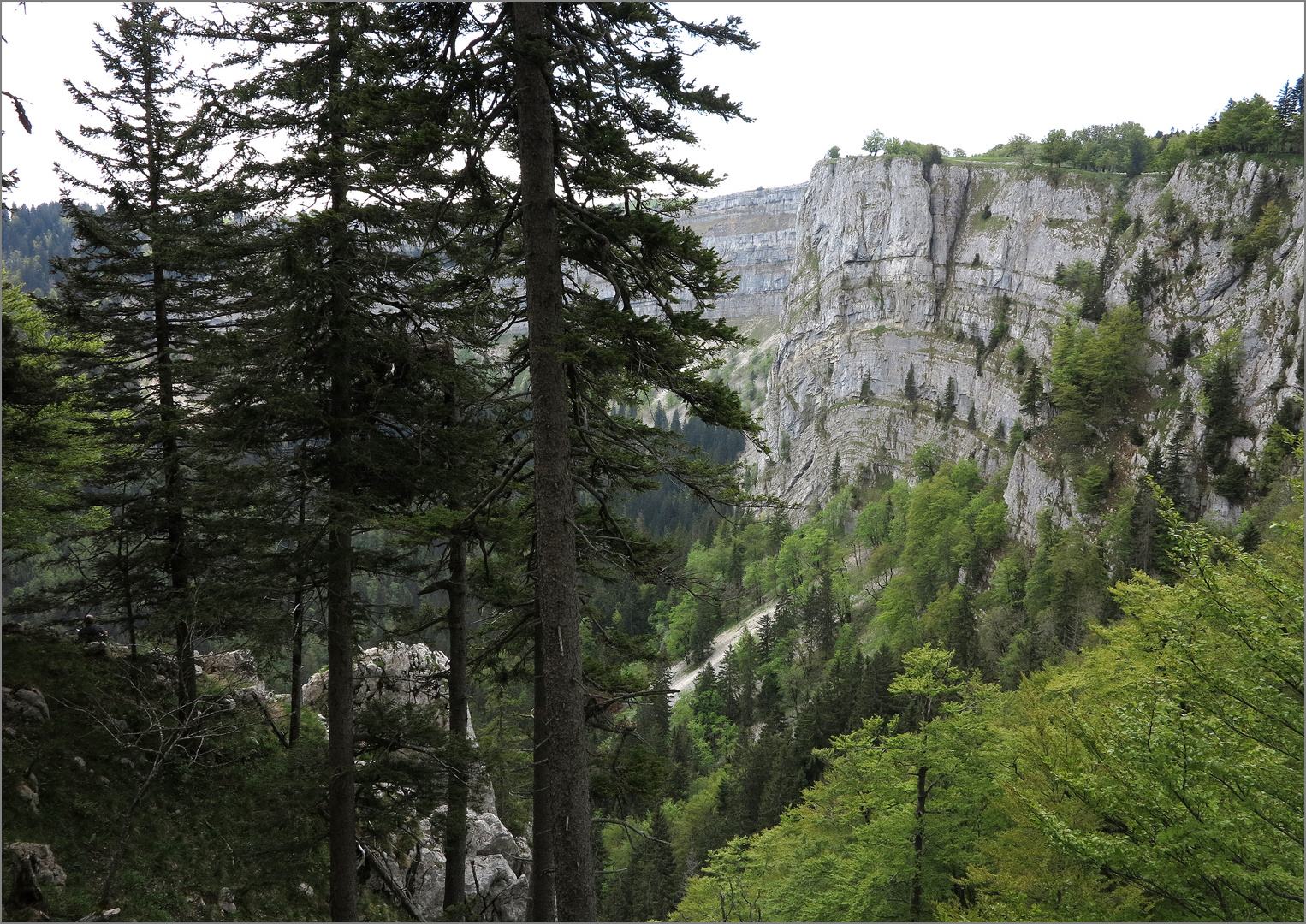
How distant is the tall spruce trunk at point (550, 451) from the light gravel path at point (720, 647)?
65.9m

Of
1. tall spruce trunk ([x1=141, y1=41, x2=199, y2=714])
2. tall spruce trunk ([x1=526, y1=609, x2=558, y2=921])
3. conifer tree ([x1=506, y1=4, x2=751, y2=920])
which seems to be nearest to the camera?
conifer tree ([x1=506, y1=4, x2=751, y2=920])

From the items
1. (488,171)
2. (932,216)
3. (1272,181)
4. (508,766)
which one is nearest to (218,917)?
(508,766)

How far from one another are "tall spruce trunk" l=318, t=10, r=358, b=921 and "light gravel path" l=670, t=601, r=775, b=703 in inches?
2457

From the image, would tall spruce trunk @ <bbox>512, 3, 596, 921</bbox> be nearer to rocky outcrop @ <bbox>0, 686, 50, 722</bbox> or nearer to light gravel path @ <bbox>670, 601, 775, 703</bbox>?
rocky outcrop @ <bbox>0, 686, 50, 722</bbox>

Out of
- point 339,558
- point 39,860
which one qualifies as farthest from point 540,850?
point 39,860

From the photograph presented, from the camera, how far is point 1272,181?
2378 inches

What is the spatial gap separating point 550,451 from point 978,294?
101 meters

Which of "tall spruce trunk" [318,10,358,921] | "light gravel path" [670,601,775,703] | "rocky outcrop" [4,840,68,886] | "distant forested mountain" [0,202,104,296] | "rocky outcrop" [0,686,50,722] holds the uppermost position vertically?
Result: "distant forested mountain" [0,202,104,296]

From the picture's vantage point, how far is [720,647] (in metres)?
79.2

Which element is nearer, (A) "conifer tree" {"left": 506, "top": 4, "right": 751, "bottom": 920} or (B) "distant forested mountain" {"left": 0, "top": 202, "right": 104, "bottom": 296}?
(A) "conifer tree" {"left": 506, "top": 4, "right": 751, "bottom": 920}

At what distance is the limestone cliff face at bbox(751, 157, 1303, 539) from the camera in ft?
186

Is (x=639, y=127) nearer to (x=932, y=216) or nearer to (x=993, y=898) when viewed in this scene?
(x=993, y=898)

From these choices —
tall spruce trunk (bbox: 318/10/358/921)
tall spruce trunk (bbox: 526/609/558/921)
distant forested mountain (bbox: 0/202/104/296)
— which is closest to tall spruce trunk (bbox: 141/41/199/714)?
tall spruce trunk (bbox: 318/10/358/921)

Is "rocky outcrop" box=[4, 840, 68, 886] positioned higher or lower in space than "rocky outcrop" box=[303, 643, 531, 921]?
higher
